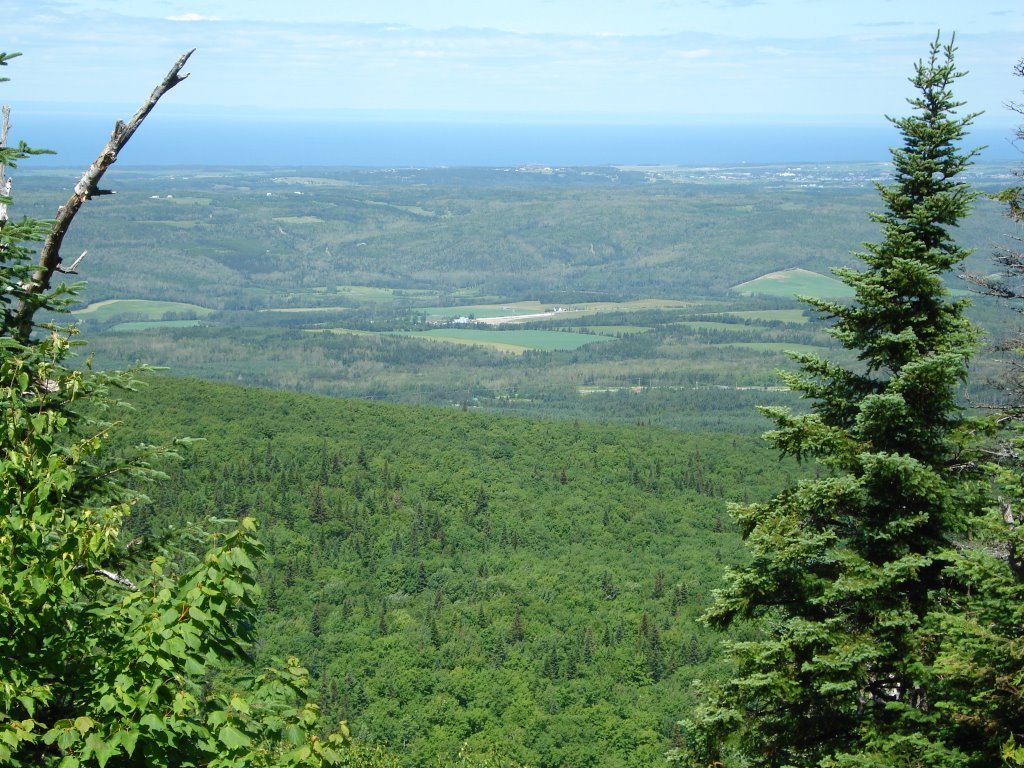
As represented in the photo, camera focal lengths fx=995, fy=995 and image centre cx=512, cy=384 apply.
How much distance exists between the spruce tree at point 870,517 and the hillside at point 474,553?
21.5 m

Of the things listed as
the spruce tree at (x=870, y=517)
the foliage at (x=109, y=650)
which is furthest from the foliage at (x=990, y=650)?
the foliage at (x=109, y=650)

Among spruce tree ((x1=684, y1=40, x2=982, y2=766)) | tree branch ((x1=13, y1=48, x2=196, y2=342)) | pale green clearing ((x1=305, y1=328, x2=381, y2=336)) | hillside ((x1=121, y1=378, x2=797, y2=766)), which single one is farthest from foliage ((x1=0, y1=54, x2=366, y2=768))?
pale green clearing ((x1=305, y1=328, x2=381, y2=336))

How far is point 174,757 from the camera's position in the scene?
6.74 metres

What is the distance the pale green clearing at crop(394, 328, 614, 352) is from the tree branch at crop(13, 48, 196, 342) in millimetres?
163405

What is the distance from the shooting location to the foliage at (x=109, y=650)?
6340 millimetres

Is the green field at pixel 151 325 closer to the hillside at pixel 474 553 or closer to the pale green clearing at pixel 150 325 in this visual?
the pale green clearing at pixel 150 325

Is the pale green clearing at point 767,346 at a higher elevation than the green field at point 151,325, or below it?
below

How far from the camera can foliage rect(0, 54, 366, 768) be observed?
6.34 m

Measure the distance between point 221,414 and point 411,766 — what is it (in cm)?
4014

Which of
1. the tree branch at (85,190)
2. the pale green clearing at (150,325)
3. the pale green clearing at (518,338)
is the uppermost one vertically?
the tree branch at (85,190)

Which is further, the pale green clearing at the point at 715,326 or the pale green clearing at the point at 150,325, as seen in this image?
the pale green clearing at the point at 715,326

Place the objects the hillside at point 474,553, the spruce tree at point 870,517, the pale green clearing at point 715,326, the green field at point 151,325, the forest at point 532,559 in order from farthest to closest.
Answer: the pale green clearing at point 715,326 < the green field at point 151,325 < the hillside at point 474,553 < the spruce tree at point 870,517 < the forest at point 532,559

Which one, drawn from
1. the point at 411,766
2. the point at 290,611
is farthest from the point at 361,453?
the point at 411,766

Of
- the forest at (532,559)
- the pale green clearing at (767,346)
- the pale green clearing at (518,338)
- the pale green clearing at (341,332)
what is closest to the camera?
the forest at (532,559)
